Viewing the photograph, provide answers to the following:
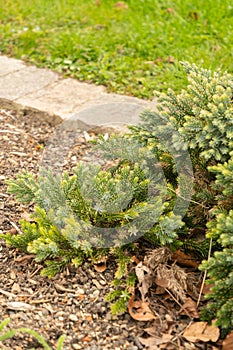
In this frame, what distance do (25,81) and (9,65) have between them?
0.38 m

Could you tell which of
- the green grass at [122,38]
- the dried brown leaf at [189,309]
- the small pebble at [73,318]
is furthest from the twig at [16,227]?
the green grass at [122,38]

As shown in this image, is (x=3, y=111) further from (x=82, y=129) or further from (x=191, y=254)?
(x=191, y=254)

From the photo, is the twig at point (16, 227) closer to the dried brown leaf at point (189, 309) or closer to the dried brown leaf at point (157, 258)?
the dried brown leaf at point (157, 258)

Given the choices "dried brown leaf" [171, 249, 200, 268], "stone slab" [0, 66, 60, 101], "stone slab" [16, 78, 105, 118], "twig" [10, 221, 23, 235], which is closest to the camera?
"dried brown leaf" [171, 249, 200, 268]

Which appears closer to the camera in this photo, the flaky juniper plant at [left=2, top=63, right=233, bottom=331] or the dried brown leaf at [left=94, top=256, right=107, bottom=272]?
the flaky juniper plant at [left=2, top=63, right=233, bottom=331]

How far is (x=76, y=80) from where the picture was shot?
4980mm

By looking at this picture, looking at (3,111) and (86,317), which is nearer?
(86,317)

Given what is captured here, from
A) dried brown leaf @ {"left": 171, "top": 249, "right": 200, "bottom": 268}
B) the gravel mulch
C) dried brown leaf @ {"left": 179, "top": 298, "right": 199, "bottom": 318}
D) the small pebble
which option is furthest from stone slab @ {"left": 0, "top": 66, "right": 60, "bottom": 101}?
dried brown leaf @ {"left": 179, "top": 298, "right": 199, "bottom": 318}

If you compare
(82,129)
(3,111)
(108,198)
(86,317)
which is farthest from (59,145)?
(86,317)

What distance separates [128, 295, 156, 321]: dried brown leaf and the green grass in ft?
7.82

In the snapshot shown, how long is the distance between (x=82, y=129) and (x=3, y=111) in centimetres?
73

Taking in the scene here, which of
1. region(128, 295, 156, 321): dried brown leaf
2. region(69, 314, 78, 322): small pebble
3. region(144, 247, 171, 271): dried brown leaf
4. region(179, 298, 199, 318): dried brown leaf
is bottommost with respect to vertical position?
region(69, 314, 78, 322): small pebble

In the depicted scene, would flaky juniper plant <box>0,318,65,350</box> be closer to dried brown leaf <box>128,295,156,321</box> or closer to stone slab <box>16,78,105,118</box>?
dried brown leaf <box>128,295,156,321</box>

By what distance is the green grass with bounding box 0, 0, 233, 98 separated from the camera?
4957 millimetres
